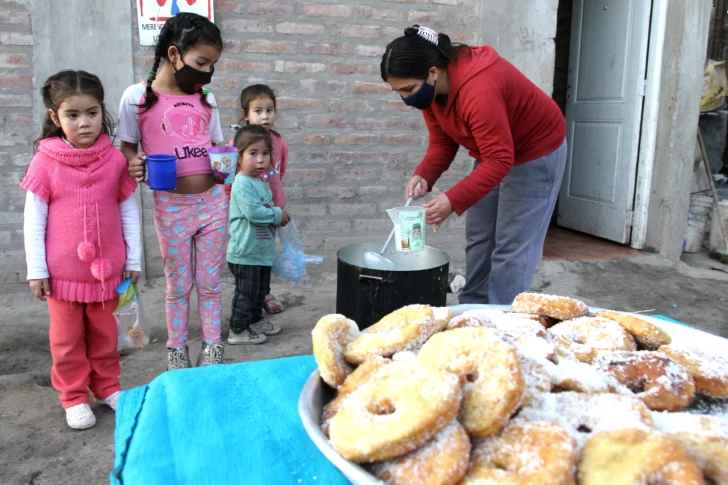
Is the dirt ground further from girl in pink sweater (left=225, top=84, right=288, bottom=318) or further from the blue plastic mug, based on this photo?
the blue plastic mug

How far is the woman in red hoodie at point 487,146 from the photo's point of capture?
2.68 metres

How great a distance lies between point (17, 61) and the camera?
13.9ft

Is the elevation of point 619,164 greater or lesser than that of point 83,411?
greater

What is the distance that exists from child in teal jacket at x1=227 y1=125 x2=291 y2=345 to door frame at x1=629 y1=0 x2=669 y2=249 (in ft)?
13.9

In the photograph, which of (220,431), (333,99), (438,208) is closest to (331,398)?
(220,431)

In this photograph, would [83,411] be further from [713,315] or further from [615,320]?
[713,315]

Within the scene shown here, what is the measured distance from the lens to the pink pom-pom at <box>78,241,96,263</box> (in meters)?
2.58

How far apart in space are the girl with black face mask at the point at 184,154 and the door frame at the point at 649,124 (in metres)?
4.81

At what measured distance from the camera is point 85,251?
258 cm

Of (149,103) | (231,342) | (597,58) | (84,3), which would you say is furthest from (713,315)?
(84,3)

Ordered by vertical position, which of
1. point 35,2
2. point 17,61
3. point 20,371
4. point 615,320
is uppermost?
point 35,2

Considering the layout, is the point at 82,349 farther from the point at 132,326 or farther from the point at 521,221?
the point at 521,221

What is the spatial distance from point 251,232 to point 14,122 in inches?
82.9

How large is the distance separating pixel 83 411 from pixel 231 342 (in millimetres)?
1210
